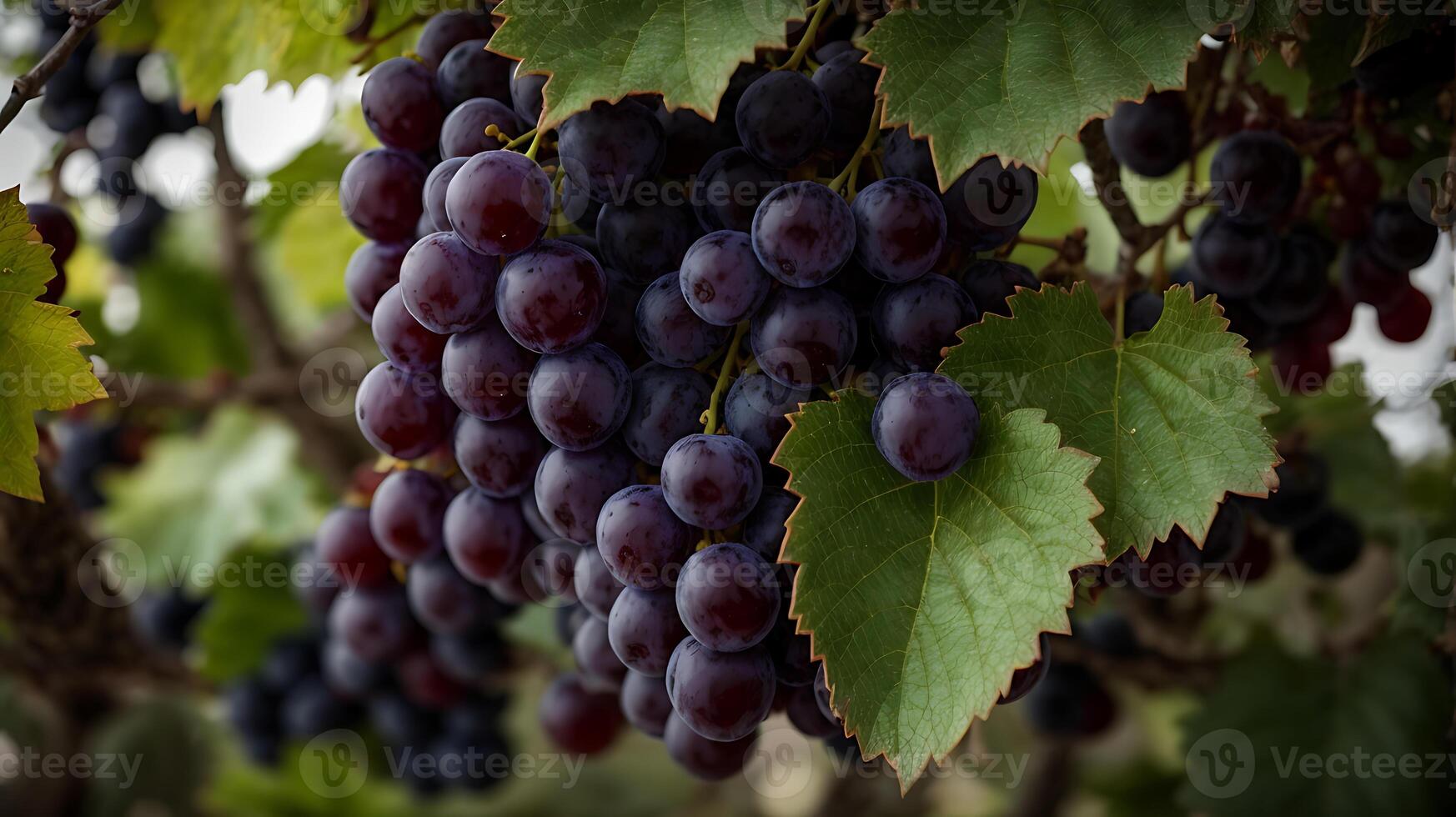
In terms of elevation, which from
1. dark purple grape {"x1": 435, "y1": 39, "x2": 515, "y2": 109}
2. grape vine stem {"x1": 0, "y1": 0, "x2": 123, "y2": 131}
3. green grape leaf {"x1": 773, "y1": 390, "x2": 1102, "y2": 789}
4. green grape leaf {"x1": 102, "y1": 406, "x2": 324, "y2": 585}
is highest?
grape vine stem {"x1": 0, "y1": 0, "x2": 123, "y2": 131}

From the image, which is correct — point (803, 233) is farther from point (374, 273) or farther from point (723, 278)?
point (374, 273)

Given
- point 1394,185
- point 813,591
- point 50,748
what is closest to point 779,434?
point 813,591

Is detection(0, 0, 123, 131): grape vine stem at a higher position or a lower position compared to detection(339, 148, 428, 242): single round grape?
higher

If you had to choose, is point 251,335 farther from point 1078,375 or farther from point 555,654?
point 1078,375

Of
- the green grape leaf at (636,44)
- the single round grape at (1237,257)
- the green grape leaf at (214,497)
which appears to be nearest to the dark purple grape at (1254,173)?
the single round grape at (1237,257)

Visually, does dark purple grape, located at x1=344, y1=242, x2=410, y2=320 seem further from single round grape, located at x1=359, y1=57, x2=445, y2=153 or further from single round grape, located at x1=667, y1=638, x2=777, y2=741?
single round grape, located at x1=667, y1=638, x2=777, y2=741

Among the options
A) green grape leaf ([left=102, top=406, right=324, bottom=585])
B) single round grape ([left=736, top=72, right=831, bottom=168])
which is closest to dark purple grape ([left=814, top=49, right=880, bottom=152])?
single round grape ([left=736, top=72, right=831, bottom=168])

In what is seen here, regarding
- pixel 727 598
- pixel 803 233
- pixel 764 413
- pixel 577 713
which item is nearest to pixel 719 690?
pixel 727 598
